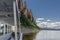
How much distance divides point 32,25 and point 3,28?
21.0 m

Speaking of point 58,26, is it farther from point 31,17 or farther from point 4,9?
point 4,9

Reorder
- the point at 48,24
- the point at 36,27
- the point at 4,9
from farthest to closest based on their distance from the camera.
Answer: the point at 48,24 → the point at 36,27 → the point at 4,9

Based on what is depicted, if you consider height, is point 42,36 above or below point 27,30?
below

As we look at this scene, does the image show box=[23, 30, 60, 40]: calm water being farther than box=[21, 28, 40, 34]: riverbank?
No

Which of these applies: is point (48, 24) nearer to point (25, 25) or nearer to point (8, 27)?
point (25, 25)

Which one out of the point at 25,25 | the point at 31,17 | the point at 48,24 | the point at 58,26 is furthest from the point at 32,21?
the point at 58,26

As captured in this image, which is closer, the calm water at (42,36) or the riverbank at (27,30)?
the calm water at (42,36)

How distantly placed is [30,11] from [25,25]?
3304 millimetres

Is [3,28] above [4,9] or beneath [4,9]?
beneath

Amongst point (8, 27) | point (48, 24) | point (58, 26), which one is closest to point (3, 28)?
point (8, 27)

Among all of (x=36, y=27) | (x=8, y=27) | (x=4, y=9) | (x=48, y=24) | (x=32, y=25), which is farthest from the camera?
(x=48, y=24)

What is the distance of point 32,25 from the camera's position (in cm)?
Result: 2305

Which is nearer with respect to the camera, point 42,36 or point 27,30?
Result: point 42,36

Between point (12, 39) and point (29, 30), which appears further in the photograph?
point (29, 30)
